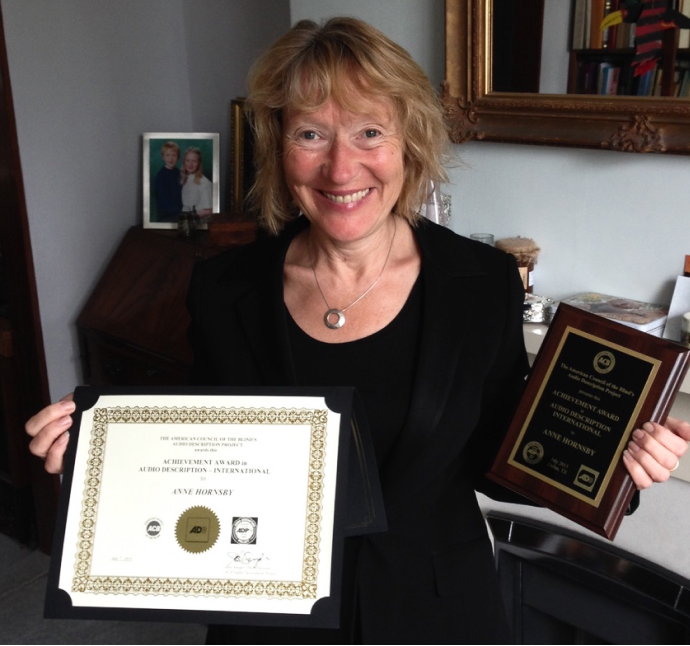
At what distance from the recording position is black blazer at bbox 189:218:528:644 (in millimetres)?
1400

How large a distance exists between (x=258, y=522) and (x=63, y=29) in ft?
7.66

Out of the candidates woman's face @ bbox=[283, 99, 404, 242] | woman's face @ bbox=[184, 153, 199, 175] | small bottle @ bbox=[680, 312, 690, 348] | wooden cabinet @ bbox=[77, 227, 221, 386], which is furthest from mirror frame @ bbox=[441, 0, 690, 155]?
woman's face @ bbox=[184, 153, 199, 175]

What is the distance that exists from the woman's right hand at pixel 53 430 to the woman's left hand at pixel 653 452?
86 centimetres

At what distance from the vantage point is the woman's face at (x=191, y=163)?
3121 mm

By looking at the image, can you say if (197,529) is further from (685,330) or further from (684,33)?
(684,33)

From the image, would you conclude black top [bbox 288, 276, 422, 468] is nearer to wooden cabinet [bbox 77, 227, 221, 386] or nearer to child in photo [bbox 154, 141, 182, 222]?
wooden cabinet [bbox 77, 227, 221, 386]

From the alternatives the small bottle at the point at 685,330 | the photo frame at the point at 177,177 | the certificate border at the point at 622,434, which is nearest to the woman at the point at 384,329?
the certificate border at the point at 622,434

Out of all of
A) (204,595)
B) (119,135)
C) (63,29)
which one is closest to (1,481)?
(119,135)

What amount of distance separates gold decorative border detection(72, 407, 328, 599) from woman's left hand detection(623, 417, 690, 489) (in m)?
0.46

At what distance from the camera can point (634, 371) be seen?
1246 mm

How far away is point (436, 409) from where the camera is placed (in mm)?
1380

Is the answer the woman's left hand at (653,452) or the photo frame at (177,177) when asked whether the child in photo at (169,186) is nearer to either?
the photo frame at (177,177)

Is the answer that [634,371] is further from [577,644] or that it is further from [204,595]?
[577,644]

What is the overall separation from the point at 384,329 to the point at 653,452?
0.49m
